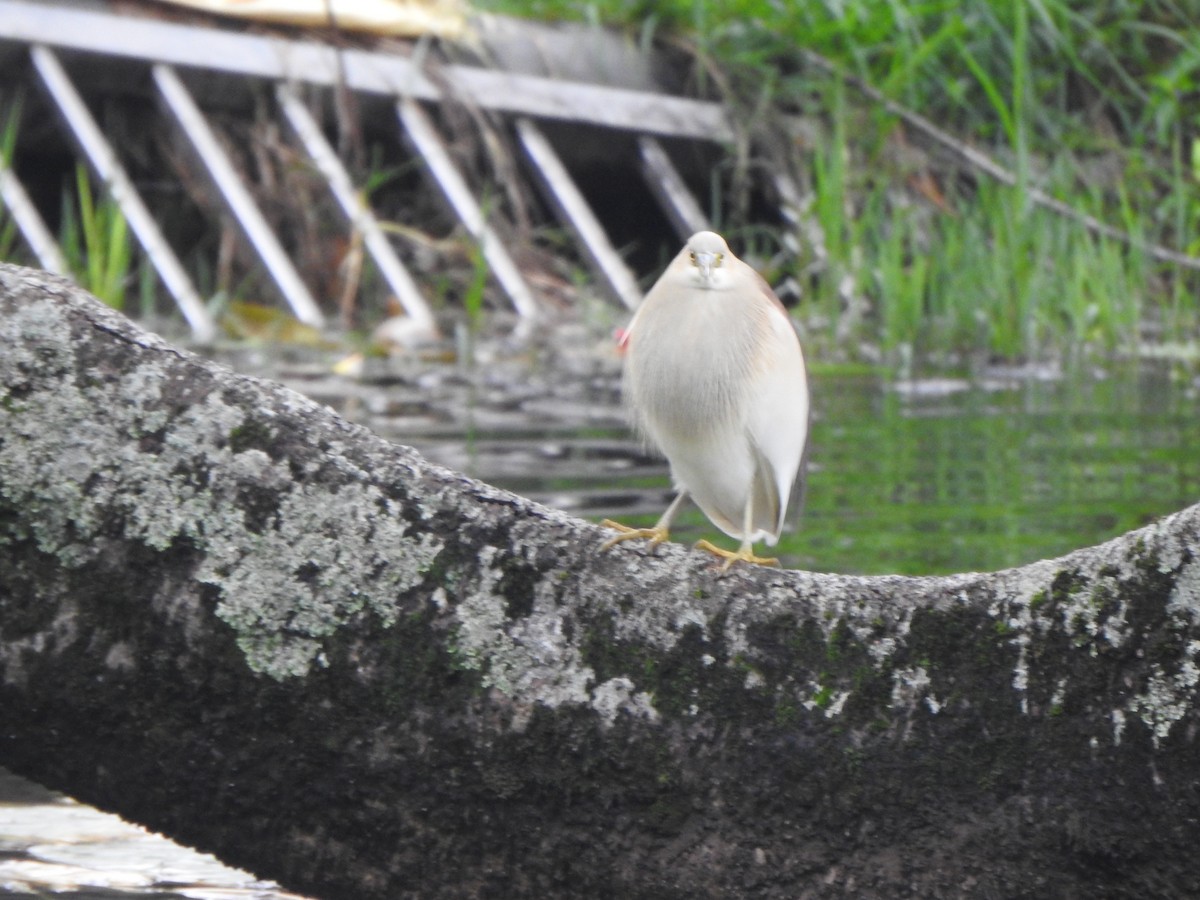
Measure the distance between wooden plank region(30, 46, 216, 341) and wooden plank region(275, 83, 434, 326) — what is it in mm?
809

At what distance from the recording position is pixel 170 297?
25.2 ft

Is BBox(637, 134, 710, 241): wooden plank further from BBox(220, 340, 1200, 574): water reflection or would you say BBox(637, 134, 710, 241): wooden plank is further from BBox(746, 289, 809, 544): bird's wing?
BBox(746, 289, 809, 544): bird's wing

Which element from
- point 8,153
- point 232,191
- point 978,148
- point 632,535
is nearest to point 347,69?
point 232,191

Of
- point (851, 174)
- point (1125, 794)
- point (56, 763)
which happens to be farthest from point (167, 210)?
point (1125, 794)

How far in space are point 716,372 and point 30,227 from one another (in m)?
4.87

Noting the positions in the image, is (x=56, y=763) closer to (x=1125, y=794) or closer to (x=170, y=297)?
(x=1125, y=794)

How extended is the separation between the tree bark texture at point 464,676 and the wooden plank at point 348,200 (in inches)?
218

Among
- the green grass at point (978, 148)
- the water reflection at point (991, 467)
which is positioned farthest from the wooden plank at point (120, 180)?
the water reflection at point (991, 467)

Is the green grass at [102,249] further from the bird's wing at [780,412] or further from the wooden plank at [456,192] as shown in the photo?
the bird's wing at [780,412]

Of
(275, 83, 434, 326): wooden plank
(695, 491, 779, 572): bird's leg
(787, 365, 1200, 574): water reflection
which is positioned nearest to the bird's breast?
(695, 491, 779, 572): bird's leg

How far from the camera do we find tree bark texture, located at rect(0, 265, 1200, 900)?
1949 mm

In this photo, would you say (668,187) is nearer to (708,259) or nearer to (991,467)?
(991,467)

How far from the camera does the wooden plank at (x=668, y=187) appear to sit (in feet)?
27.9

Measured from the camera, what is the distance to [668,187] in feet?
28.3
